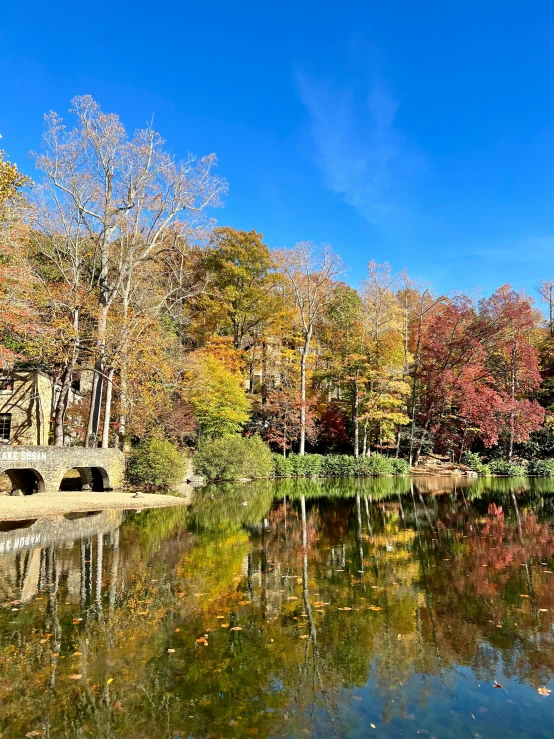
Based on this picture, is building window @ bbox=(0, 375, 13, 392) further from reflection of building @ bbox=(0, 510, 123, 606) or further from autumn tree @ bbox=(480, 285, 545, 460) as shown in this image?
autumn tree @ bbox=(480, 285, 545, 460)

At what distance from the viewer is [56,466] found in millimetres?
16375

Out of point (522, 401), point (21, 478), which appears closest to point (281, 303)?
point (522, 401)

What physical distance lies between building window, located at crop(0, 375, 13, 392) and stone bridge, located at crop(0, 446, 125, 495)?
5869 mm

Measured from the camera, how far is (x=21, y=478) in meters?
18.2

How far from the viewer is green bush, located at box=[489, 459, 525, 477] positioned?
31895mm

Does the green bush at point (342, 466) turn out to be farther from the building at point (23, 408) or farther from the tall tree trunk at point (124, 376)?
the building at point (23, 408)

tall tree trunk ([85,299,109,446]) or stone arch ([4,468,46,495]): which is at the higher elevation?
tall tree trunk ([85,299,109,446])

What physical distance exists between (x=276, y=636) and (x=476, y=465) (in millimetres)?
30947

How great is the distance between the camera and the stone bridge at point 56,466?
15.1 meters

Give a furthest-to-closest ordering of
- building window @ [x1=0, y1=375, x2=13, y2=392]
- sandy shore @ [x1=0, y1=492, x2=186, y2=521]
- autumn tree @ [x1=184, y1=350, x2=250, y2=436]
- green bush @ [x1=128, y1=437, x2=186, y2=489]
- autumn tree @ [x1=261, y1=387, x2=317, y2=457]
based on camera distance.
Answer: autumn tree @ [x1=261, y1=387, x2=317, y2=457]
autumn tree @ [x1=184, y1=350, x2=250, y2=436]
building window @ [x1=0, y1=375, x2=13, y2=392]
green bush @ [x1=128, y1=437, x2=186, y2=489]
sandy shore @ [x1=0, y1=492, x2=186, y2=521]

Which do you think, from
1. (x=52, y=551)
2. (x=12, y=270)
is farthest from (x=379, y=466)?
(x=52, y=551)

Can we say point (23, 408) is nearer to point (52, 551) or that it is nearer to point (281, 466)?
point (281, 466)

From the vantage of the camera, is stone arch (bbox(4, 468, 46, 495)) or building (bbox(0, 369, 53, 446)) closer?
stone arch (bbox(4, 468, 46, 495))

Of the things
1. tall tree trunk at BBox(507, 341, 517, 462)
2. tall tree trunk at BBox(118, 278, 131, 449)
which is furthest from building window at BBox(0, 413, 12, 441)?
tall tree trunk at BBox(507, 341, 517, 462)
